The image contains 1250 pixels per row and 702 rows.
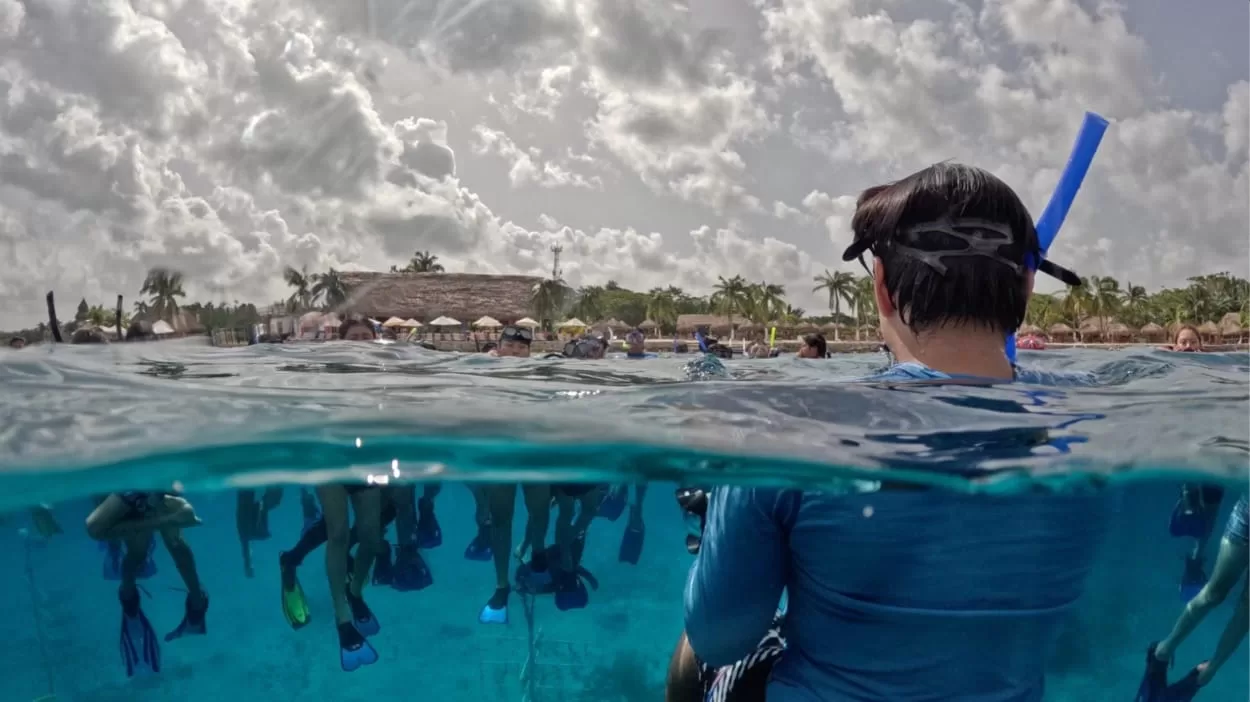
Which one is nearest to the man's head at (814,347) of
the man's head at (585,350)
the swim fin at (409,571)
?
the man's head at (585,350)

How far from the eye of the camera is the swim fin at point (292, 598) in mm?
7098

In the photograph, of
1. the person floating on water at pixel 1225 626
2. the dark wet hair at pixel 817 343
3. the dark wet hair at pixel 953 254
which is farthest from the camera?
the dark wet hair at pixel 817 343

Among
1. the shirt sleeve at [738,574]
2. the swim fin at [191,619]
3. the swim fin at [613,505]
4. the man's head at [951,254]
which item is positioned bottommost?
the swim fin at [191,619]

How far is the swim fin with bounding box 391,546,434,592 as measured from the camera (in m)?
8.08

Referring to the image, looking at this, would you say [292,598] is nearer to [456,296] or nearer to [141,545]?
[141,545]

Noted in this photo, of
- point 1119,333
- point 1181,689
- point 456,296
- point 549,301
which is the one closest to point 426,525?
point 1181,689

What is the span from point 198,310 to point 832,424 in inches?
318

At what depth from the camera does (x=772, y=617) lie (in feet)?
5.53

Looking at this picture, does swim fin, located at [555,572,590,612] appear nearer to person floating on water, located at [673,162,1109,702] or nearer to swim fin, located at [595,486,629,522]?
swim fin, located at [595,486,629,522]

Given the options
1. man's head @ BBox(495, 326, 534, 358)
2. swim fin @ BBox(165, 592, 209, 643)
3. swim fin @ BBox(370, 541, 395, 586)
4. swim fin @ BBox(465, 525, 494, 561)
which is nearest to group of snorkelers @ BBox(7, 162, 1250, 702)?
swim fin @ BBox(370, 541, 395, 586)

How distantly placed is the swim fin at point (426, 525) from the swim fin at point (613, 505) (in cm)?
188

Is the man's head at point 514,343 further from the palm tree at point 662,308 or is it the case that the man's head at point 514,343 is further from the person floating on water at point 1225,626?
the palm tree at point 662,308

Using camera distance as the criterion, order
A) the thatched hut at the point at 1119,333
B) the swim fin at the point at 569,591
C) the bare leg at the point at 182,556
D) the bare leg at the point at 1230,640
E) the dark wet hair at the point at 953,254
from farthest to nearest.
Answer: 1. the thatched hut at the point at 1119,333
2. the swim fin at the point at 569,591
3. the bare leg at the point at 182,556
4. the bare leg at the point at 1230,640
5. the dark wet hair at the point at 953,254

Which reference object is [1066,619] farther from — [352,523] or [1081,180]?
[352,523]
